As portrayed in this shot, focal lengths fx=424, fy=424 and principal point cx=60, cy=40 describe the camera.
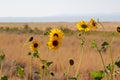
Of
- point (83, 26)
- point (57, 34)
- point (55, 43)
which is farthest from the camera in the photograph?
point (83, 26)

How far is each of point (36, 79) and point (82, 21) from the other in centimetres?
373

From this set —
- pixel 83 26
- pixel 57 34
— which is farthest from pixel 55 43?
pixel 83 26

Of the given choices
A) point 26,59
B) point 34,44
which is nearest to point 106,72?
point 34,44

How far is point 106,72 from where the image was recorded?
2764 millimetres

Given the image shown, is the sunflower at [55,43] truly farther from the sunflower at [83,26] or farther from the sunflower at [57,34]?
the sunflower at [83,26]

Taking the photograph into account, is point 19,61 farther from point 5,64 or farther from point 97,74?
point 97,74

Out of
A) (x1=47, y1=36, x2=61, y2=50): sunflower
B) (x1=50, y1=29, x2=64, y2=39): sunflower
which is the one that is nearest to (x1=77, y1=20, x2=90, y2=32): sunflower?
(x1=50, y1=29, x2=64, y2=39): sunflower

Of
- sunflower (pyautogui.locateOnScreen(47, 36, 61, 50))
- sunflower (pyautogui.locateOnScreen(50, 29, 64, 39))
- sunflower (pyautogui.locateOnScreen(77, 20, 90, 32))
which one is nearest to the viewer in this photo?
sunflower (pyautogui.locateOnScreen(47, 36, 61, 50))

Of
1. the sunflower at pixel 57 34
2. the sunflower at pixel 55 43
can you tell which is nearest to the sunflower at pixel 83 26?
the sunflower at pixel 57 34

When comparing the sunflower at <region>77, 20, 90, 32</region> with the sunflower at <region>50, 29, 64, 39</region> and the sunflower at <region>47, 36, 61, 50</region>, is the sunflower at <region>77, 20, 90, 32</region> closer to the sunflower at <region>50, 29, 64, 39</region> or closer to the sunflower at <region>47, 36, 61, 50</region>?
the sunflower at <region>50, 29, 64, 39</region>

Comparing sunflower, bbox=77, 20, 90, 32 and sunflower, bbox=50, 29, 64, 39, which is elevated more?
sunflower, bbox=77, 20, 90, 32

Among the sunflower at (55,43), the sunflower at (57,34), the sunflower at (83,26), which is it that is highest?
the sunflower at (83,26)

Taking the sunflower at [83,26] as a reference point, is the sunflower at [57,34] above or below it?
below

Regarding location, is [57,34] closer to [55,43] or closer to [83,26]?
[55,43]
